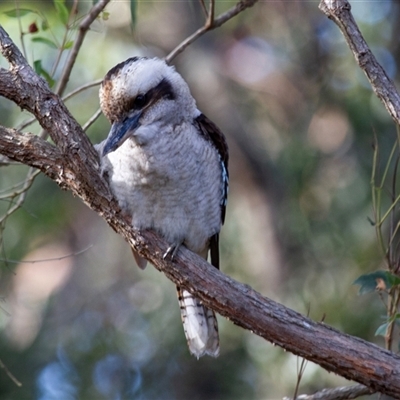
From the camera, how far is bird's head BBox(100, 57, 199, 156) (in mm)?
2648

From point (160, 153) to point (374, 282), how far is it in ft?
2.84

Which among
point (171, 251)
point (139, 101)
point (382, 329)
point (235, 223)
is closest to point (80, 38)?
point (139, 101)

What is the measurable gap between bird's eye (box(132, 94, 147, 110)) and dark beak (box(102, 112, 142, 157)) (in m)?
0.03

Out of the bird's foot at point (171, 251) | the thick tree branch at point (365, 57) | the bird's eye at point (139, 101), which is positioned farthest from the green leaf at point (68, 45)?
the thick tree branch at point (365, 57)

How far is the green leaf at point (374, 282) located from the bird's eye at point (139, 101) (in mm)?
997

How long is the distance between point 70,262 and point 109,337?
128cm

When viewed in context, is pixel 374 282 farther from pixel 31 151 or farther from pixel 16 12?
pixel 16 12

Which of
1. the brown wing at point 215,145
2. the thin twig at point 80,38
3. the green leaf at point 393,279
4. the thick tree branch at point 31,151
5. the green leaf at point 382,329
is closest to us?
the thick tree branch at point 31,151

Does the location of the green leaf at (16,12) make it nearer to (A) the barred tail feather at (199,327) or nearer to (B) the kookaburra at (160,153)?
(B) the kookaburra at (160,153)

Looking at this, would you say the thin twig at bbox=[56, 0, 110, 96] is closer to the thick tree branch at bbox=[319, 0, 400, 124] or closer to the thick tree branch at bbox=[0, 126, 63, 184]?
the thick tree branch at bbox=[0, 126, 63, 184]

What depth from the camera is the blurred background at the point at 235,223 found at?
183 inches

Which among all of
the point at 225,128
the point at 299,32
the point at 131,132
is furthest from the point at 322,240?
the point at 131,132

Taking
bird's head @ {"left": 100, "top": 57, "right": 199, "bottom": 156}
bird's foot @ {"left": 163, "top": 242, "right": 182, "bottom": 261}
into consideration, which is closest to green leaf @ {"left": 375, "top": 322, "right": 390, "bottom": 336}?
bird's foot @ {"left": 163, "top": 242, "right": 182, "bottom": 261}

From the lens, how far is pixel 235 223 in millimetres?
5785
